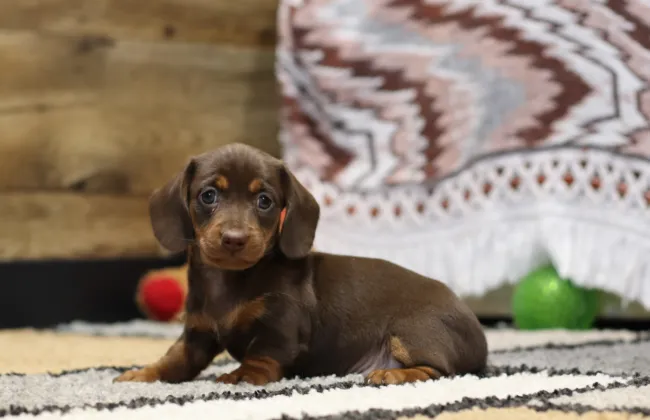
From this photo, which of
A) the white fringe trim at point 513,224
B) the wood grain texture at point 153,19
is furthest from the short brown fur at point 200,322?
the wood grain texture at point 153,19

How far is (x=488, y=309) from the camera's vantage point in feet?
9.21

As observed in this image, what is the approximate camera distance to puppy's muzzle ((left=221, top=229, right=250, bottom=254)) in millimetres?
1393

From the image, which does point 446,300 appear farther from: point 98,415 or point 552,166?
point 552,166

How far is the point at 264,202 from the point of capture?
1.51 meters

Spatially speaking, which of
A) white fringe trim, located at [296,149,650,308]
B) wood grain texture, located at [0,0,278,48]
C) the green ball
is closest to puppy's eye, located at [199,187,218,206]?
white fringe trim, located at [296,149,650,308]

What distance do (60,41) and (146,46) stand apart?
0.27m

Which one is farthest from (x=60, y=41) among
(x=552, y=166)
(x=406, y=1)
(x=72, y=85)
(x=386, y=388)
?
(x=386, y=388)

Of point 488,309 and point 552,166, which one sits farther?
point 488,309

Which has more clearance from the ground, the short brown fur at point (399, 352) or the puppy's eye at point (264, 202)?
the puppy's eye at point (264, 202)

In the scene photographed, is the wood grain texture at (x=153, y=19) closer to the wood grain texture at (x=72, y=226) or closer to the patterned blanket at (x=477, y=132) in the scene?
the patterned blanket at (x=477, y=132)

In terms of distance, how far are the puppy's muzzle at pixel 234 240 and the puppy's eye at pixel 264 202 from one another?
11cm

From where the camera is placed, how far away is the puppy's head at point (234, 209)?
4.69 ft

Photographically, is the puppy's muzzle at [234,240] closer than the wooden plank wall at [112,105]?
Yes

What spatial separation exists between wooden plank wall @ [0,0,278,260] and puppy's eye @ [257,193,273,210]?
4.58 feet
